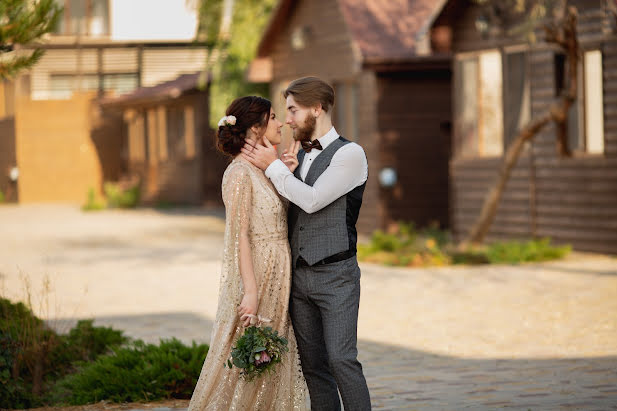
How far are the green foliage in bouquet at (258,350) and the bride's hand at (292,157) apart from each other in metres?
0.75

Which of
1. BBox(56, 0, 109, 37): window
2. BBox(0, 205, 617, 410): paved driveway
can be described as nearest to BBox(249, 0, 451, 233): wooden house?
BBox(0, 205, 617, 410): paved driveway

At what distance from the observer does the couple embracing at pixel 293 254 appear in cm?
496

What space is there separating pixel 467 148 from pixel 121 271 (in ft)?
18.8

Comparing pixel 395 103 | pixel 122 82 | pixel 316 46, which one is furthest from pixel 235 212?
pixel 122 82

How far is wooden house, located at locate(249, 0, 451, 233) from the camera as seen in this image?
62.0ft

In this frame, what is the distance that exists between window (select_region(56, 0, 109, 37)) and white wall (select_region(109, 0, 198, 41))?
30.0 inches

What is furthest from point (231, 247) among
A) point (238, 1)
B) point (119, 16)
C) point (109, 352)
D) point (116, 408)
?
point (119, 16)

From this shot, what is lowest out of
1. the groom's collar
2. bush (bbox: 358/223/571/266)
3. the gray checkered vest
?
bush (bbox: 358/223/571/266)

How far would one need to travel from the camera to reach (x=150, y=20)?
126 feet

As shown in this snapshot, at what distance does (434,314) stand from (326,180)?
539cm

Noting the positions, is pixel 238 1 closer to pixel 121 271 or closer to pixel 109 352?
pixel 121 271

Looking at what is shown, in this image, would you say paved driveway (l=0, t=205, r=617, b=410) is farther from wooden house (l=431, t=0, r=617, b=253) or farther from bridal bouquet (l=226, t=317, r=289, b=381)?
bridal bouquet (l=226, t=317, r=289, b=381)

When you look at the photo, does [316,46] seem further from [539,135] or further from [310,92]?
[310,92]

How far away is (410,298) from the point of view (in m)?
11.2
